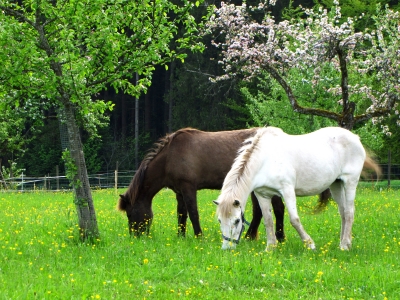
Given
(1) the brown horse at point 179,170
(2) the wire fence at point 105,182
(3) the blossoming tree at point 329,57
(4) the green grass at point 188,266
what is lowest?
(2) the wire fence at point 105,182

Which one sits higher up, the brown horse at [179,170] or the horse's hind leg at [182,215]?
the brown horse at [179,170]

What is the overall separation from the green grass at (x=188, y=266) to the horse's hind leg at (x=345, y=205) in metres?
0.24

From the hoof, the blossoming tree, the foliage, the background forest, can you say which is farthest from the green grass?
the background forest

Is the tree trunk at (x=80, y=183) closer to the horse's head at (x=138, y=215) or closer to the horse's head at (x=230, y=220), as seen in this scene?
the horse's head at (x=138, y=215)

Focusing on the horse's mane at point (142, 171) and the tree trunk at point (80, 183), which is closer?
the tree trunk at point (80, 183)

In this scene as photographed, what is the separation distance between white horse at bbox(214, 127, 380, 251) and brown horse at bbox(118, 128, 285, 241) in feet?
4.20

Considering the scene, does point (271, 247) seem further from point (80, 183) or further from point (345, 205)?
point (80, 183)

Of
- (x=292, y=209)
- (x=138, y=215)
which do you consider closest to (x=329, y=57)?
(x=138, y=215)

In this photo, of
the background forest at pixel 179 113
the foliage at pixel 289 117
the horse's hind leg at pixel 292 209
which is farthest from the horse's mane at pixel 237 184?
the background forest at pixel 179 113

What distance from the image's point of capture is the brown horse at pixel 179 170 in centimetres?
1021

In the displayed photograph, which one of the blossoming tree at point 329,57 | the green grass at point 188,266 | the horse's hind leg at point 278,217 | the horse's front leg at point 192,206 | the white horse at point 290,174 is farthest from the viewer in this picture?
the blossoming tree at point 329,57

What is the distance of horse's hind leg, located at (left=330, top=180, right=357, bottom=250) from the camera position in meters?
9.18

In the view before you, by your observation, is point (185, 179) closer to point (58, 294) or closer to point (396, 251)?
point (396, 251)

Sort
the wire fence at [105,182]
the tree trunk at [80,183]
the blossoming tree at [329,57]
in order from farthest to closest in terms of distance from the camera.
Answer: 1. the wire fence at [105,182]
2. the blossoming tree at [329,57]
3. the tree trunk at [80,183]
